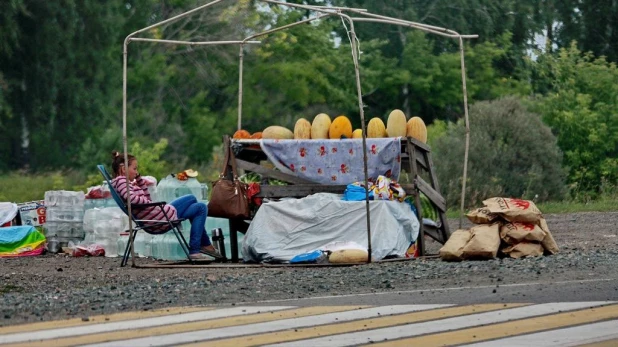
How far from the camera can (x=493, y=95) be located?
58156mm

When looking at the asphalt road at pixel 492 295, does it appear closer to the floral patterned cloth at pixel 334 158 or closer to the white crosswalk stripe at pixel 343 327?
the white crosswalk stripe at pixel 343 327

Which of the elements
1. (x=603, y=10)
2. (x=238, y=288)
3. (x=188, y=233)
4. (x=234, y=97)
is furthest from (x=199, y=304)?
(x=603, y=10)

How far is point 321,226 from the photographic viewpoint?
630 inches

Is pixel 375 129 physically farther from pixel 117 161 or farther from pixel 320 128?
pixel 117 161

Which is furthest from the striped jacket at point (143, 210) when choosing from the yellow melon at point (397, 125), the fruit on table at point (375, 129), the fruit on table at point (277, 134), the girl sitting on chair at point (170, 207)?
the yellow melon at point (397, 125)

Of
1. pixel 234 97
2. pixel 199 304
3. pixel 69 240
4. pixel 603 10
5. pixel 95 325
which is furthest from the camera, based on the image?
pixel 603 10

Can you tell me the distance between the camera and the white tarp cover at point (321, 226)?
1581 cm

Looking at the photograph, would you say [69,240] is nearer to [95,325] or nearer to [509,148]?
[95,325]

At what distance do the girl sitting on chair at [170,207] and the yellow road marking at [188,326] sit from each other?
5912 millimetres

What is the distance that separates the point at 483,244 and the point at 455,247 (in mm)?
340

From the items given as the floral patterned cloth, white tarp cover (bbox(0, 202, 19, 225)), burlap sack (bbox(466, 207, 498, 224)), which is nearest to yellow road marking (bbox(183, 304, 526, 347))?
burlap sack (bbox(466, 207, 498, 224))

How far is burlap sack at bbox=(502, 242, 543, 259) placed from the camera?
14.8m

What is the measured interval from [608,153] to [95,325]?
29.5 m

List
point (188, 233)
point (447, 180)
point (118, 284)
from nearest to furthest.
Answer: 1. point (118, 284)
2. point (188, 233)
3. point (447, 180)
